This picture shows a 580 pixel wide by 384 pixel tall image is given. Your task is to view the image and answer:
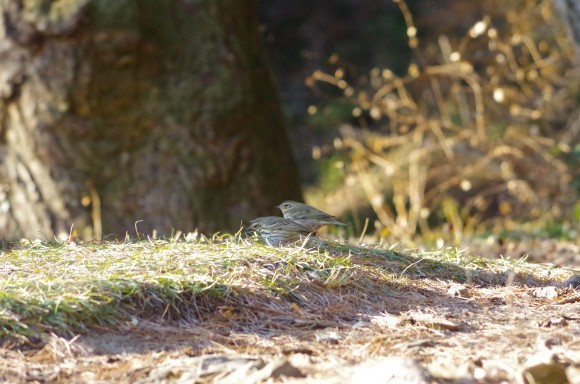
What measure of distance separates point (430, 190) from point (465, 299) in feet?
27.9

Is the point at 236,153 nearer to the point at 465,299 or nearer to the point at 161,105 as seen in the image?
the point at 161,105

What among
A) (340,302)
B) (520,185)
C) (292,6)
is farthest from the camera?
(292,6)

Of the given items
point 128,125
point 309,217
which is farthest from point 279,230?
point 128,125

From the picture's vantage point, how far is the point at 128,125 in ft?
25.8

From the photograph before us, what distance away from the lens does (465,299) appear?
400 cm

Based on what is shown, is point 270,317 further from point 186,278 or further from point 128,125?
point 128,125

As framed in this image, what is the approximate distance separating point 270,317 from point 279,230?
3.82 ft

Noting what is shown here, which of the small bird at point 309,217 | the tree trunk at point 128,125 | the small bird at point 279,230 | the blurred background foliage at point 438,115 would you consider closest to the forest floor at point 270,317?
the small bird at point 279,230

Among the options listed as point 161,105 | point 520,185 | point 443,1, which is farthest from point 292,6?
point 161,105

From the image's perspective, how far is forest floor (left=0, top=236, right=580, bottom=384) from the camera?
2.77 metres

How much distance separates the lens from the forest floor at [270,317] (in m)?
2.77

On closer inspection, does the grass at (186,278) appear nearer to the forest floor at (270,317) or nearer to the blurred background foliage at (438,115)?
the forest floor at (270,317)

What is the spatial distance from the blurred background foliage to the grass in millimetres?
3771

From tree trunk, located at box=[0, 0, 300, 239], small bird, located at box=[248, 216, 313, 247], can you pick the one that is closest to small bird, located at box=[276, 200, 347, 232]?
small bird, located at box=[248, 216, 313, 247]
